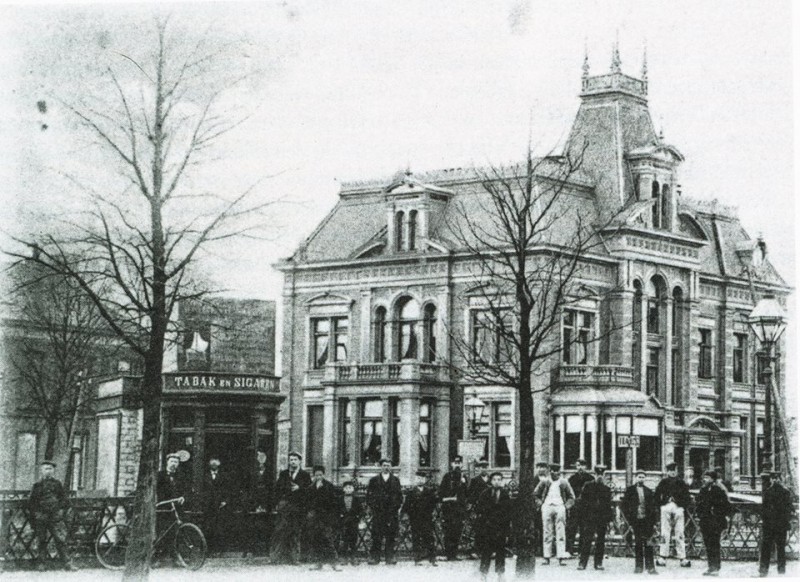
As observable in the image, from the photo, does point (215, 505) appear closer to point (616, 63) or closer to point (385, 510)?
point (385, 510)

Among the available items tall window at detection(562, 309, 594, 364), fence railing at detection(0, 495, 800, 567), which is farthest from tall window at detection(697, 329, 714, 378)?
fence railing at detection(0, 495, 800, 567)

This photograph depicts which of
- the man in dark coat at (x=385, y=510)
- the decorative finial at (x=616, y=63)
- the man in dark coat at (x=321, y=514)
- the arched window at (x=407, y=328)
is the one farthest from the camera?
the decorative finial at (x=616, y=63)

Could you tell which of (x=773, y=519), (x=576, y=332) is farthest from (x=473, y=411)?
(x=773, y=519)

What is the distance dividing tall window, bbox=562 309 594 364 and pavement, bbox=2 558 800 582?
23.3 metres

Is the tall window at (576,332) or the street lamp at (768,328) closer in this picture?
the street lamp at (768,328)

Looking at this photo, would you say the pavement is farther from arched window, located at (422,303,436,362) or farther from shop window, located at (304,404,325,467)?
shop window, located at (304,404,325,467)

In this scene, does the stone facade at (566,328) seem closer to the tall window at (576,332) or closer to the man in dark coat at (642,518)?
the tall window at (576,332)

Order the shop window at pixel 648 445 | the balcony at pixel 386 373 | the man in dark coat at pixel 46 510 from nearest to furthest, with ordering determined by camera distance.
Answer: the man in dark coat at pixel 46 510 < the shop window at pixel 648 445 < the balcony at pixel 386 373

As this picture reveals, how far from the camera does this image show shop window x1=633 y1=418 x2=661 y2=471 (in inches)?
2041

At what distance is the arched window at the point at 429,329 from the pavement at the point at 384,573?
990 inches

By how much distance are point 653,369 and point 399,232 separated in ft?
34.7

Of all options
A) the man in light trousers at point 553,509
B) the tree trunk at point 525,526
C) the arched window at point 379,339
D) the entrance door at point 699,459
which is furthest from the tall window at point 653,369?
the tree trunk at point 525,526

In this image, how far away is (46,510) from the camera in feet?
81.3

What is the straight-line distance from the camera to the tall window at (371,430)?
53094 millimetres
